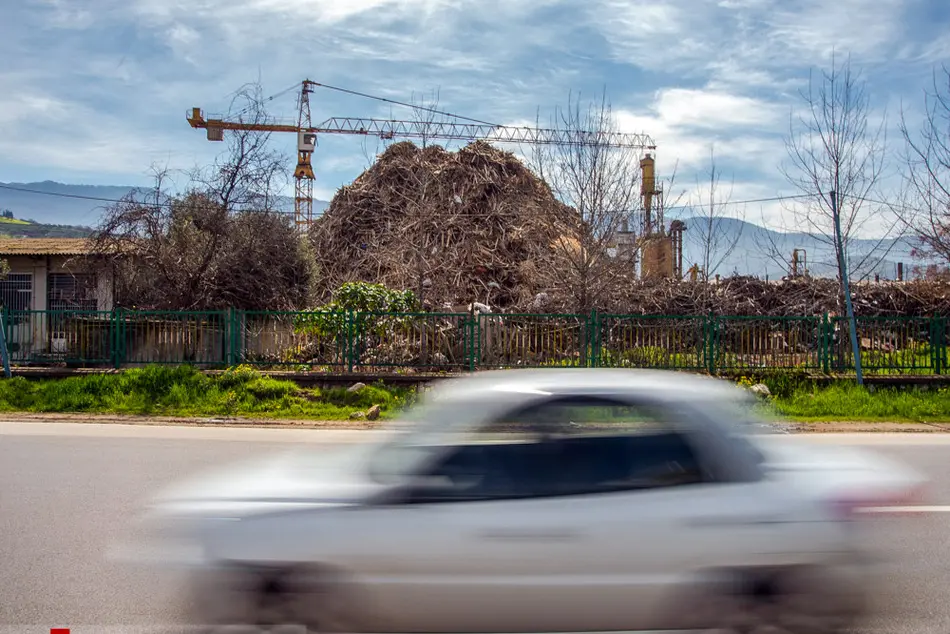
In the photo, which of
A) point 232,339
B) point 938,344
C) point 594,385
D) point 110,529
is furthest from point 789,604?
point 938,344

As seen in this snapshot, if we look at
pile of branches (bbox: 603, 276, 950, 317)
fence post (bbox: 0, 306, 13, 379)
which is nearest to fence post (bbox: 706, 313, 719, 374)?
pile of branches (bbox: 603, 276, 950, 317)

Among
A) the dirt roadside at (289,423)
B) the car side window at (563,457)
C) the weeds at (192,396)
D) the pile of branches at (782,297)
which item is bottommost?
the dirt roadside at (289,423)

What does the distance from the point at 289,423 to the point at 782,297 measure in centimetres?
2058

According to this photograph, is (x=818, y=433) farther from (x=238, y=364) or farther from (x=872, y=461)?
(x=238, y=364)

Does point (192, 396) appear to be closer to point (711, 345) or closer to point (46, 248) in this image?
point (711, 345)

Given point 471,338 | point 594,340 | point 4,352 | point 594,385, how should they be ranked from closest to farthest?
point 594,385
point 594,340
point 471,338
point 4,352

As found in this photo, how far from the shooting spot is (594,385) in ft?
14.5

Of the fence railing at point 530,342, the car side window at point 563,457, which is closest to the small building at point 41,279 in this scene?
the fence railing at point 530,342

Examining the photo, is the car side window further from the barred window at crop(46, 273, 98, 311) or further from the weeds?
the barred window at crop(46, 273, 98, 311)

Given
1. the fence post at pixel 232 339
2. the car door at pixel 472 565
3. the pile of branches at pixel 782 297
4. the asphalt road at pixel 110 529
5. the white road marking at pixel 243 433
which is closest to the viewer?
the car door at pixel 472 565

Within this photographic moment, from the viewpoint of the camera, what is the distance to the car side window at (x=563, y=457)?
4141mm

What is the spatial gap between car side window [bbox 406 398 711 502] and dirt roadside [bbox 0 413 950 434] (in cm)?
1000

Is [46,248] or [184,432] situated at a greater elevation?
[46,248]

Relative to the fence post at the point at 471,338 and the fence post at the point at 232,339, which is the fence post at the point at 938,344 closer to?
the fence post at the point at 471,338
